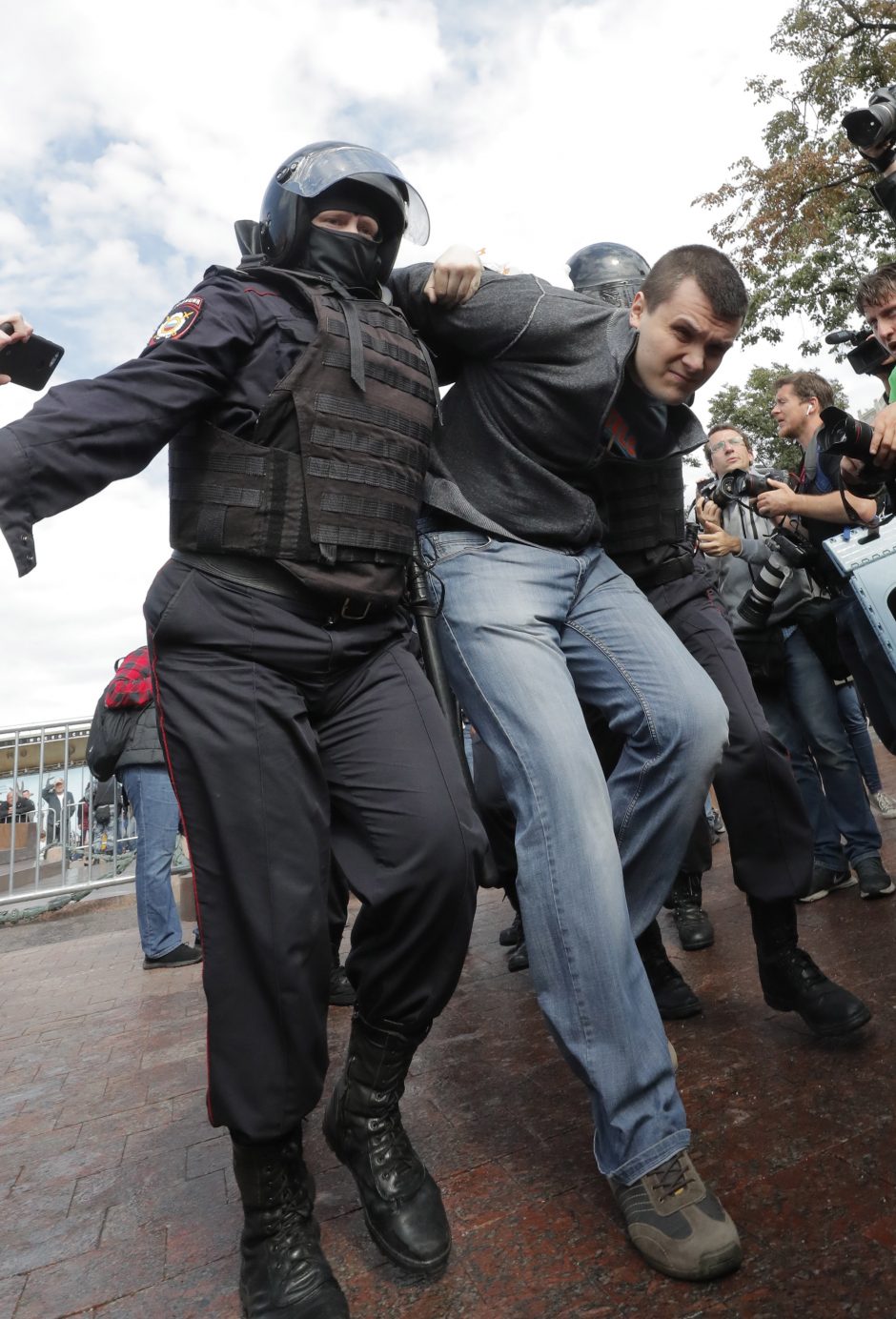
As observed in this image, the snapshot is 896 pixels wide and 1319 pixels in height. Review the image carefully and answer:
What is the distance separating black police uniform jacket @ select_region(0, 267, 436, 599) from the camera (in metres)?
1.83

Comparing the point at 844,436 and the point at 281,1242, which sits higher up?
the point at 844,436

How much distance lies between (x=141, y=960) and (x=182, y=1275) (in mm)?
4158

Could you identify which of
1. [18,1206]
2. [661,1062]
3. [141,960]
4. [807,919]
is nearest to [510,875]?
[807,919]

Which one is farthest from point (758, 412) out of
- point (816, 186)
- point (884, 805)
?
point (884, 805)

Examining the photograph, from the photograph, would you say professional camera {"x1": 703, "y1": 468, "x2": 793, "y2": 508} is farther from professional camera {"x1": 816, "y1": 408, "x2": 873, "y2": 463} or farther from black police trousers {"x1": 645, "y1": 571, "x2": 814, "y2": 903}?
black police trousers {"x1": 645, "y1": 571, "x2": 814, "y2": 903}

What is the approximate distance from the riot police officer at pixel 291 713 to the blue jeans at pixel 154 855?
3524 millimetres

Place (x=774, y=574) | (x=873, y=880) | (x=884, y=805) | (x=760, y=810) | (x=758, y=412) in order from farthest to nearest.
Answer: (x=758, y=412)
(x=884, y=805)
(x=774, y=574)
(x=873, y=880)
(x=760, y=810)

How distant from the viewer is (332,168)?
2.32 meters

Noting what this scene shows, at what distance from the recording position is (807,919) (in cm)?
371

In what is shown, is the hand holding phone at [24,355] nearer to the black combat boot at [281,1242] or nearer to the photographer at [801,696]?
the black combat boot at [281,1242]

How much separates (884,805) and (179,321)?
5.32m

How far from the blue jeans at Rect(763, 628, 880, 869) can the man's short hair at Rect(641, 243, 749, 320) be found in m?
2.36

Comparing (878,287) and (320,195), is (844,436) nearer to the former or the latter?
(878,287)

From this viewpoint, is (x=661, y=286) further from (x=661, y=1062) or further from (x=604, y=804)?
(x=661, y=1062)
